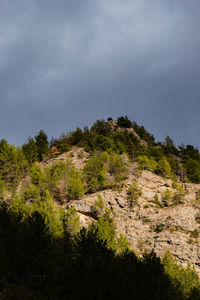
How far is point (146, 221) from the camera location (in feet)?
169

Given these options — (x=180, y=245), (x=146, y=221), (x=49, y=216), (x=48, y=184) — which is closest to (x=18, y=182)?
(x=48, y=184)

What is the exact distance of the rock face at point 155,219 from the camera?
144 ft

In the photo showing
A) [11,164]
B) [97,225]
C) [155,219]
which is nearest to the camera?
[97,225]

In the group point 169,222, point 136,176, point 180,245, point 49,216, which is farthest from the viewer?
point 136,176

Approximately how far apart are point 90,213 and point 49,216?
13937 millimetres

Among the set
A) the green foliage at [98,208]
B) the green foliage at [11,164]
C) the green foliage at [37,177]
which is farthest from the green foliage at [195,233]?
the green foliage at [11,164]

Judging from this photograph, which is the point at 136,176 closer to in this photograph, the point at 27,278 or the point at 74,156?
the point at 74,156

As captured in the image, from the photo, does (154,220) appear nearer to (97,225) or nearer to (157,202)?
(157,202)

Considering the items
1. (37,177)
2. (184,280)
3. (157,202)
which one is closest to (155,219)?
(157,202)

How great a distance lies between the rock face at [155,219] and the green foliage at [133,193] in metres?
0.82

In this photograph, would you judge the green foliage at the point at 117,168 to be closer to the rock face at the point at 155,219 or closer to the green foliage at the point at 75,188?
the rock face at the point at 155,219

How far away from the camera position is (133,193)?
187ft

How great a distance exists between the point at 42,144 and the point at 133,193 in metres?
49.0

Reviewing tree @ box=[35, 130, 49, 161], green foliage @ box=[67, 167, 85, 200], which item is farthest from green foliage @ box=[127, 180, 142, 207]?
tree @ box=[35, 130, 49, 161]
